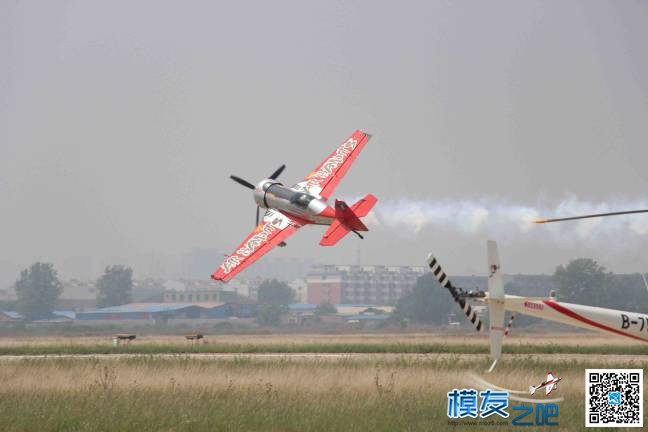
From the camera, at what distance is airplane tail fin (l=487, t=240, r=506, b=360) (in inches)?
1172

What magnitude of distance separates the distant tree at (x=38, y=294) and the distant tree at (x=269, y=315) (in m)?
34.0

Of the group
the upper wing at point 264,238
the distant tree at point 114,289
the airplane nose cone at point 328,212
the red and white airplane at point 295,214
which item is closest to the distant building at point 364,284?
Result: the distant tree at point 114,289

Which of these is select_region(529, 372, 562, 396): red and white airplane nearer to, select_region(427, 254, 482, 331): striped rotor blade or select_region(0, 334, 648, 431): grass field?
select_region(0, 334, 648, 431): grass field

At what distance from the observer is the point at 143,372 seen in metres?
36.9

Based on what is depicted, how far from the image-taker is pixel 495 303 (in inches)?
1195

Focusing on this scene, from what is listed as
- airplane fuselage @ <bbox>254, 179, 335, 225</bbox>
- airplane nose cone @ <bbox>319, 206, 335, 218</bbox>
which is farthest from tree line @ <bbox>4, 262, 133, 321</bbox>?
airplane nose cone @ <bbox>319, 206, 335, 218</bbox>

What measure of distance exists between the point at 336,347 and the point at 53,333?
65543mm

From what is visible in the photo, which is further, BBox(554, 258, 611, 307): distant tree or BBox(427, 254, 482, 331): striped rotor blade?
BBox(554, 258, 611, 307): distant tree

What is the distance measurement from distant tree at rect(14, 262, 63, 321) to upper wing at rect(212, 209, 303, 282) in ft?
336

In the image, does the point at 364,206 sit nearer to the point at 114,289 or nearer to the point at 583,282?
the point at 583,282

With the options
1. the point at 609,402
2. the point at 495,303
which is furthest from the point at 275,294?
the point at 609,402

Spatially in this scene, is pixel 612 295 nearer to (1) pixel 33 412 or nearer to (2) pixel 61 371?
(2) pixel 61 371

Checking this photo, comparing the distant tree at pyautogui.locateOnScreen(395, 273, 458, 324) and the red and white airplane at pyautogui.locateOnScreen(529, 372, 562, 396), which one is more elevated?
the distant tree at pyautogui.locateOnScreen(395, 273, 458, 324)

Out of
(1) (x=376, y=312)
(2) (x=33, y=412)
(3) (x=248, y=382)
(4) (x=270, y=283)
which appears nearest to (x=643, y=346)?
(3) (x=248, y=382)
